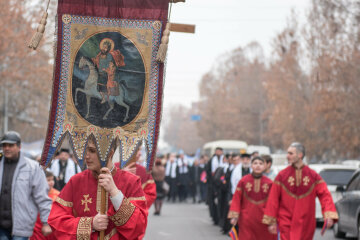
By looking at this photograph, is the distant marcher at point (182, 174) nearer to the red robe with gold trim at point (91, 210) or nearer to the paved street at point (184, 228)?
the paved street at point (184, 228)

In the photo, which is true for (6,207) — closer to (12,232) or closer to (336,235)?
(12,232)

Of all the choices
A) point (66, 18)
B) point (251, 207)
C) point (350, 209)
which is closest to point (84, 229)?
point (66, 18)

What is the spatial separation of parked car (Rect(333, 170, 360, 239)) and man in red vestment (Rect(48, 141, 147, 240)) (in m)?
9.09

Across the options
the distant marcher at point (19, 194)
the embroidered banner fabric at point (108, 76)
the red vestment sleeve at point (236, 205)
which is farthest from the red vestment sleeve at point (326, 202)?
the embroidered banner fabric at point (108, 76)

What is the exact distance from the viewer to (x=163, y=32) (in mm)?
5926

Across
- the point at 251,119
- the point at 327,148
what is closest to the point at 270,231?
the point at 327,148

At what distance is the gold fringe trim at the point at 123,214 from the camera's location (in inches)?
220

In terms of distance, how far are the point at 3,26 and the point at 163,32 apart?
22541mm

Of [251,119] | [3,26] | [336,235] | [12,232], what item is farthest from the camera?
[251,119]

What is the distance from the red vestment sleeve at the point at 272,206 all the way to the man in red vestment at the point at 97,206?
179 inches

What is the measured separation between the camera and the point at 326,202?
1002 cm

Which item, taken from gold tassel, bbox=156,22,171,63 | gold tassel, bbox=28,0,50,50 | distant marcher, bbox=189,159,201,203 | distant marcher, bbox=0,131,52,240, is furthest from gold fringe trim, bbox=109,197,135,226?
distant marcher, bbox=189,159,201,203

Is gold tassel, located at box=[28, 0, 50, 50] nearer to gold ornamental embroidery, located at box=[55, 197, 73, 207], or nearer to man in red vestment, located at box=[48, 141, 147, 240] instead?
man in red vestment, located at box=[48, 141, 147, 240]

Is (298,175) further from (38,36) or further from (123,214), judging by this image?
(38,36)
